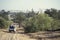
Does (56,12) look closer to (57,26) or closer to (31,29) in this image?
(57,26)

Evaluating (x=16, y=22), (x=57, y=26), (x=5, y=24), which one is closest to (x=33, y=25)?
(x=57, y=26)

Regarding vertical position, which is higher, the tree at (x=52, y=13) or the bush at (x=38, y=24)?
the tree at (x=52, y=13)

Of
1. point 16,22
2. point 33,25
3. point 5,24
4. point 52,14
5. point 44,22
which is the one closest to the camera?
point 33,25

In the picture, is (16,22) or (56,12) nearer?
(56,12)

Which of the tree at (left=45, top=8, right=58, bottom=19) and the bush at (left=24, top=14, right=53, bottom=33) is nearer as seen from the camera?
the bush at (left=24, top=14, right=53, bottom=33)

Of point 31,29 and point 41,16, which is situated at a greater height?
point 41,16

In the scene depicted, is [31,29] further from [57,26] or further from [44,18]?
[57,26]

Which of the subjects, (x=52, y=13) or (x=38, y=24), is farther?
(x=52, y=13)

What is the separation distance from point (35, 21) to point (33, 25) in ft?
2.91

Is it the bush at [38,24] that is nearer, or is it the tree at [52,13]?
the bush at [38,24]

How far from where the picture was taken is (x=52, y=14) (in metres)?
22.4

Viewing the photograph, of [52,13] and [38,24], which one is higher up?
[52,13]

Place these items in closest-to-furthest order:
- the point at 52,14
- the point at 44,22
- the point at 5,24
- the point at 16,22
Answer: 1. the point at 44,22
2. the point at 5,24
3. the point at 52,14
4. the point at 16,22

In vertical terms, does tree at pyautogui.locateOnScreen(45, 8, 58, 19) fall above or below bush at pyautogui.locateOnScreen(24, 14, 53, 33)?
above
